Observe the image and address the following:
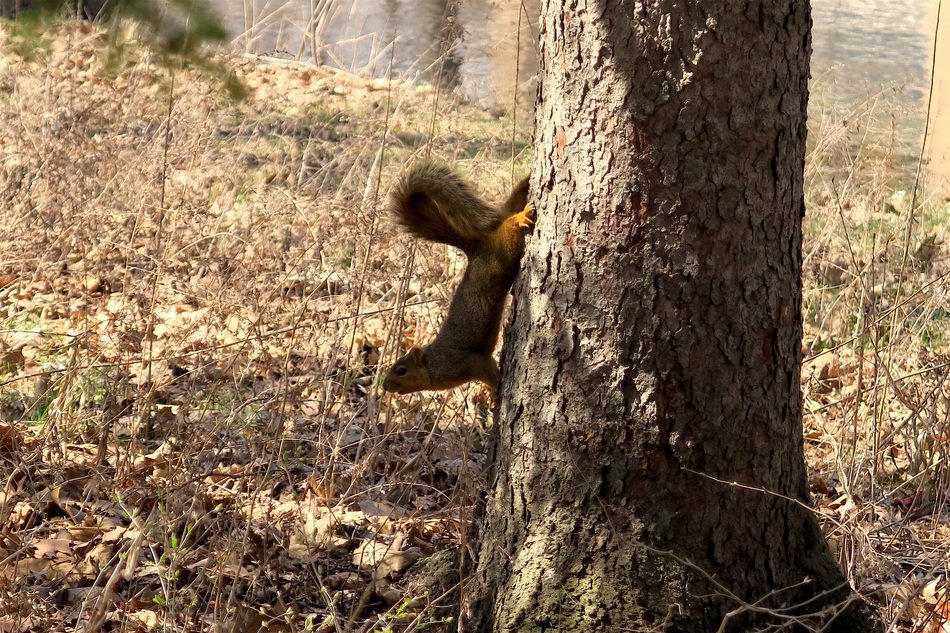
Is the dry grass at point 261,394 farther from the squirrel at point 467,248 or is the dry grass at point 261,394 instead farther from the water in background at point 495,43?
the water in background at point 495,43

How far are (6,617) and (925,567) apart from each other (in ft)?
8.09

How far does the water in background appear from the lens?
5.59 metres

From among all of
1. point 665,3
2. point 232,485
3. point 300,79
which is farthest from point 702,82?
point 300,79

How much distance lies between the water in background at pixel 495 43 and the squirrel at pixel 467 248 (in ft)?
3.25

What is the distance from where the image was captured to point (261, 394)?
2984 mm

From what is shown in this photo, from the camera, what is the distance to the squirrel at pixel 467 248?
8.41 feet

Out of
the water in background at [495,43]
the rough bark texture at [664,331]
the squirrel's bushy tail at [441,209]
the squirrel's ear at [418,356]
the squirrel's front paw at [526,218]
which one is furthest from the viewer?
the water in background at [495,43]

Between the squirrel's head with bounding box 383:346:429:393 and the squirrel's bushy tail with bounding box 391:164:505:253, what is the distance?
1.63ft

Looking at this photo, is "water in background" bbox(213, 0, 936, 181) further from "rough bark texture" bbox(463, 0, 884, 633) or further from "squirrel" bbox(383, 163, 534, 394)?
"rough bark texture" bbox(463, 0, 884, 633)

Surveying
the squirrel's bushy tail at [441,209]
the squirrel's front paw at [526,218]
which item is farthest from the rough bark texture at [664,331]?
the squirrel's bushy tail at [441,209]

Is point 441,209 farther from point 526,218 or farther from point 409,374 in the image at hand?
point 409,374

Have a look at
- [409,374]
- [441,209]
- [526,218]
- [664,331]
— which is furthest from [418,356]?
[664,331]

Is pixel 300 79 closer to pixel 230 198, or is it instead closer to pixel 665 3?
pixel 230 198

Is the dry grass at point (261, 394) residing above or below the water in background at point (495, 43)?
below
